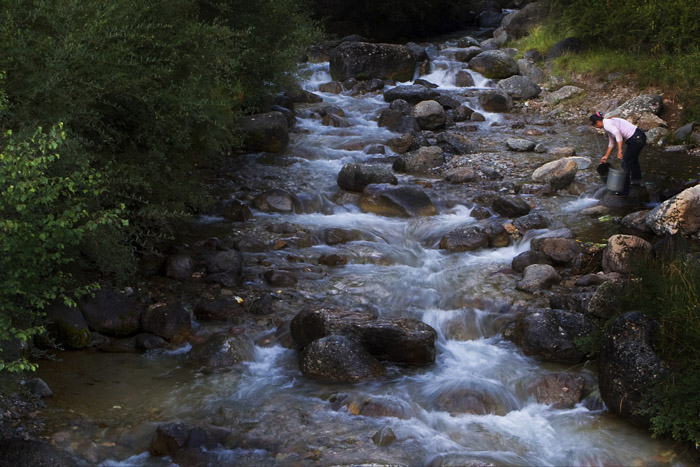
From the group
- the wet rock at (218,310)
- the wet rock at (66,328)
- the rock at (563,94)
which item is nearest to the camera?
the wet rock at (66,328)

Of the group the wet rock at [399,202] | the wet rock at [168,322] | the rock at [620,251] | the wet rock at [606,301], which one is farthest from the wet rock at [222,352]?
the rock at [620,251]

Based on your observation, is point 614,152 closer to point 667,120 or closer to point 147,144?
point 667,120

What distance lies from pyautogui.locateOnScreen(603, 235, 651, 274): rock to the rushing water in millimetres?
1419

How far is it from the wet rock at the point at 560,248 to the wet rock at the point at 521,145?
18.9 feet

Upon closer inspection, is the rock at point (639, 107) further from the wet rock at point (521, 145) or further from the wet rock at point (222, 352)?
the wet rock at point (222, 352)

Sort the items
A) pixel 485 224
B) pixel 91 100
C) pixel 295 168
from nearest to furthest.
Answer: pixel 91 100 → pixel 485 224 → pixel 295 168

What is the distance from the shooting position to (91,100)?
317 inches

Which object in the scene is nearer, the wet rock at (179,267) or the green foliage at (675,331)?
the green foliage at (675,331)

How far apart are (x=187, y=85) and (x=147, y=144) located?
3.42 ft

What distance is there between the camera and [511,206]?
1201 centimetres

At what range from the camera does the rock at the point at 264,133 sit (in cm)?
1529

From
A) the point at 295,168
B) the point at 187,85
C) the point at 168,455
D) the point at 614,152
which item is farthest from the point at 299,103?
the point at 168,455

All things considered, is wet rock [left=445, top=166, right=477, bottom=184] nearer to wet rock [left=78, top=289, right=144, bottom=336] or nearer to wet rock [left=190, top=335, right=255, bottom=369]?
wet rock [left=190, top=335, right=255, bottom=369]

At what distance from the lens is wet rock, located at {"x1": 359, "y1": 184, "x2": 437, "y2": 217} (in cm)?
1239
